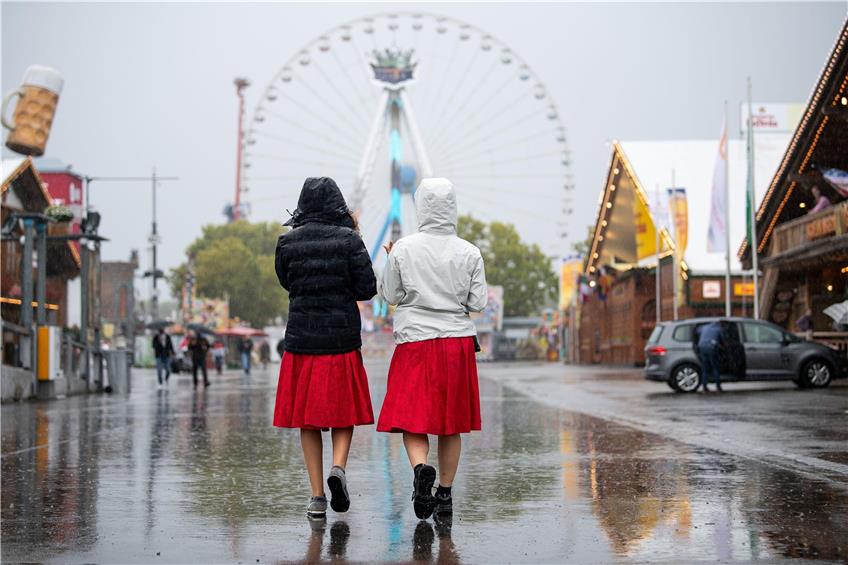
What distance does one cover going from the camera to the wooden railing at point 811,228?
1080 inches

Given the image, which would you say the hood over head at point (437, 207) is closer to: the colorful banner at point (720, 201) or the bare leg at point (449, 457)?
the bare leg at point (449, 457)

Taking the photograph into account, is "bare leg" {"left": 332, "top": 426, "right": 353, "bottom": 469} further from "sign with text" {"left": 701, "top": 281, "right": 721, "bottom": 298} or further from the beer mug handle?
"sign with text" {"left": 701, "top": 281, "right": 721, "bottom": 298}

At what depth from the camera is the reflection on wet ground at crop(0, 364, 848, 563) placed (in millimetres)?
6109

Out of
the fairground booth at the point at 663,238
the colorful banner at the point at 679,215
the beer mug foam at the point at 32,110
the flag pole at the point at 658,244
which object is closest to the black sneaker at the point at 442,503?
the beer mug foam at the point at 32,110

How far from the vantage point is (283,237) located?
24.9 ft

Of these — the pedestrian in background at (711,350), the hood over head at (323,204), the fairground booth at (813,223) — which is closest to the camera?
the hood over head at (323,204)

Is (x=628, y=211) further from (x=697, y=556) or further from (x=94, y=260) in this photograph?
(x=697, y=556)

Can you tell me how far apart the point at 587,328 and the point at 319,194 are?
207 feet

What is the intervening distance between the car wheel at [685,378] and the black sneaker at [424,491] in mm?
18792

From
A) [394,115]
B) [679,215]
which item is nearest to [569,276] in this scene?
[394,115]

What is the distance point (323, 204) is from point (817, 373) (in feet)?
64.3

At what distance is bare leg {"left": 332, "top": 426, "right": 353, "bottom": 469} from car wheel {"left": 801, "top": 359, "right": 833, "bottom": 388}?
1941 cm

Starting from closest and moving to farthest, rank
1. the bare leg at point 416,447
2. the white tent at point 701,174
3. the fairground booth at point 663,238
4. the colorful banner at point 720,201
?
the bare leg at point 416,447 < the colorful banner at point 720,201 < the fairground booth at point 663,238 < the white tent at point 701,174

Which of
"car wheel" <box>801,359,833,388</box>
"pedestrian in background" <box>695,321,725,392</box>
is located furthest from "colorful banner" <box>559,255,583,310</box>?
"pedestrian in background" <box>695,321,725,392</box>
